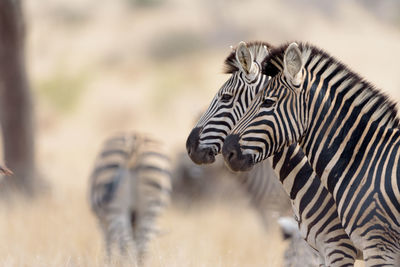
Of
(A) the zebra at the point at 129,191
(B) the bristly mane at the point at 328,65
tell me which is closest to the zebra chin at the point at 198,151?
(B) the bristly mane at the point at 328,65

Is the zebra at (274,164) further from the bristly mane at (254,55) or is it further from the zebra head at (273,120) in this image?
the zebra head at (273,120)

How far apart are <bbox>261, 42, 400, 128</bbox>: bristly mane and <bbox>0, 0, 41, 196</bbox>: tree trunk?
7.66 metres

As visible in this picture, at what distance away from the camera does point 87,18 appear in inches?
1747

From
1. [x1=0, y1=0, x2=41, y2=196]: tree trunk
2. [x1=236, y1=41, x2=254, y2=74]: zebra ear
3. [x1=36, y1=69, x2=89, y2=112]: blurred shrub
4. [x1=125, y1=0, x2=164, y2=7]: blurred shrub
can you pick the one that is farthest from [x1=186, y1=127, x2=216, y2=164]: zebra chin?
[x1=125, y1=0, x2=164, y2=7]: blurred shrub

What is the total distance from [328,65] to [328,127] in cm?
51

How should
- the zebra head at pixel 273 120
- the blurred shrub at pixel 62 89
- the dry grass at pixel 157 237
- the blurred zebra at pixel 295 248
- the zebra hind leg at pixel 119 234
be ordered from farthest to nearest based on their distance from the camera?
1. the blurred shrub at pixel 62 89
2. the zebra hind leg at pixel 119 234
3. the dry grass at pixel 157 237
4. the blurred zebra at pixel 295 248
5. the zebra head at pixel 273 120

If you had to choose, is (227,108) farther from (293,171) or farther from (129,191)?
(129,191)

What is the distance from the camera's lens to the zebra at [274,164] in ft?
17.9

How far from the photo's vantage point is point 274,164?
19.0 ft

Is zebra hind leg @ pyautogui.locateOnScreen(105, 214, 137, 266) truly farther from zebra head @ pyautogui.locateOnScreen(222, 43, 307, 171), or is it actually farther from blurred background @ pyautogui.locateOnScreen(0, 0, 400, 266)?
zebra head @ pyautogui.locateOnScreen(222, 43, 307, 171)

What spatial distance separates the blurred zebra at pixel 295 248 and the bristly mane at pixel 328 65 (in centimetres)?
224

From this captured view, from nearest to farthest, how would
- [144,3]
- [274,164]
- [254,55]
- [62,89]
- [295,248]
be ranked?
[274,164]
[254,55]
[295,248]
[62,89]
[144,3]

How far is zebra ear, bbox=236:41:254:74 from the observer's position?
5.58 metres

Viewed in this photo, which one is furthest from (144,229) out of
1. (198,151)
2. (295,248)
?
(198,151)
